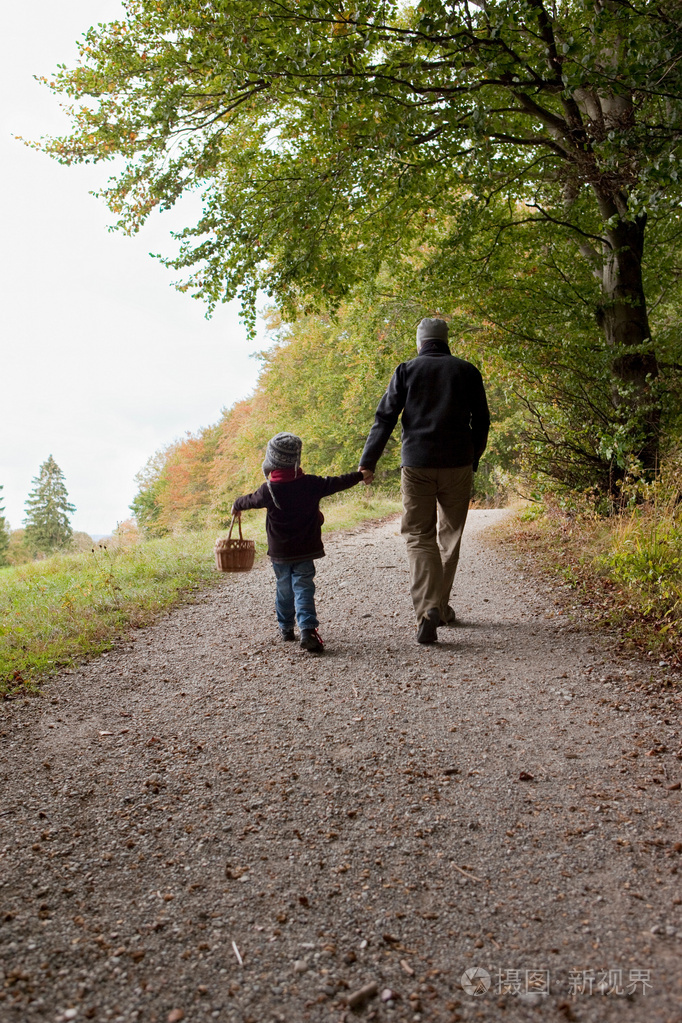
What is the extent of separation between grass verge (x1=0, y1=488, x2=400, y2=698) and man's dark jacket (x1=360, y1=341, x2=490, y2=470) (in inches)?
114

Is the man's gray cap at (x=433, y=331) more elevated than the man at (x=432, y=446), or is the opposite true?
the man's gray cap at (x=433, y=331)

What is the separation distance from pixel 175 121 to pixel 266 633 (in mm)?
5506

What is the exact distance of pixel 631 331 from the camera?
8406mm

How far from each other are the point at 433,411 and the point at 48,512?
54.5 meters

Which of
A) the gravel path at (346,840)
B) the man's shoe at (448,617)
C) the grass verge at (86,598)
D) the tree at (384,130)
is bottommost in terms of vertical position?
the gravel path at (346,840)

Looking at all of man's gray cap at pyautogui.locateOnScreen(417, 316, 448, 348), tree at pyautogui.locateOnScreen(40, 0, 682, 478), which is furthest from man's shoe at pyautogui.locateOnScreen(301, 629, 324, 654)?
tree at pyautogui.locateOnScreen(40, 0, 682, 478)

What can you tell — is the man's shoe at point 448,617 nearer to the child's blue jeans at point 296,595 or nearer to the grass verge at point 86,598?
the child's blue jeans at point 296,595

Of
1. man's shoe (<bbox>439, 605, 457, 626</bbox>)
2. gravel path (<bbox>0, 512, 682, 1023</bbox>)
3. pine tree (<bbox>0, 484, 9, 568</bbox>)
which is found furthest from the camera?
pine tree (<bbox>0, 484, 9, 568</bbox>)

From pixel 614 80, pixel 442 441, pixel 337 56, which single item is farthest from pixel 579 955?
pixel 337 56

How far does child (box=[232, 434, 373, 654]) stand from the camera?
5.66 m

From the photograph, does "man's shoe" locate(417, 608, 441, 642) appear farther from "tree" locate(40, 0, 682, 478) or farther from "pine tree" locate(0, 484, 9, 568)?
"pine tree" locate(0, 484, 9, 568)

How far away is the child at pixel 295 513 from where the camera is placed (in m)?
5.66

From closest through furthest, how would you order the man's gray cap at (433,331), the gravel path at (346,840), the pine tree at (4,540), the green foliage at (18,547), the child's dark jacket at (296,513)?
1. the gravel path at (346,840)
2. the child's dark jacket at (296,513)
3. the man's gray cap at (433,331)
4. the pine tree at (4,540)
5. the green foliage at (18,547)

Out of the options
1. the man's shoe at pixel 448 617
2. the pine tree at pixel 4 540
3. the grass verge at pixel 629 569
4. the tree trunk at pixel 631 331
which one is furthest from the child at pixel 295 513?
the pine tree at pixel 4 540
